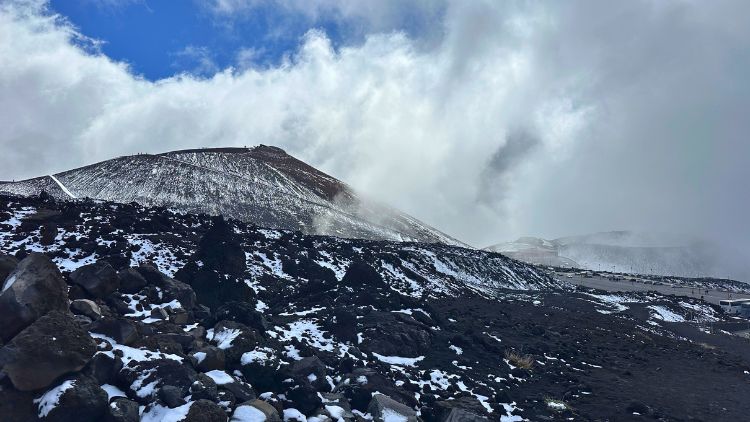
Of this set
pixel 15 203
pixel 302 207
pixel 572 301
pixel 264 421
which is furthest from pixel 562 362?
pixel 302 207

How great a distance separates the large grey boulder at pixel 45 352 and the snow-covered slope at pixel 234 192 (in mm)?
79957

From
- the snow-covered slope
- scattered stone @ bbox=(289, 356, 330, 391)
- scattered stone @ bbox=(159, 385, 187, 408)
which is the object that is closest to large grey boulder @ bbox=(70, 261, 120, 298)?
scattered stone @ bbox=(159, 385, 187, 408)

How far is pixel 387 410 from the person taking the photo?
17578 millimetres

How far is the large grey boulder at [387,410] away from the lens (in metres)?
17.4

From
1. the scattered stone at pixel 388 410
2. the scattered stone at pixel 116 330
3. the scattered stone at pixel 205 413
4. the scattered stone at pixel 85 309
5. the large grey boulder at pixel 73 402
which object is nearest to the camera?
the large grey boulder at pixel 73 402

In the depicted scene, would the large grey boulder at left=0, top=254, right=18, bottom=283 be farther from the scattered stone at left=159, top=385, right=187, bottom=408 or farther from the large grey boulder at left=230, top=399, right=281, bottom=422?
the large grey boulder at left=230, top=399, right=281, bottom=422

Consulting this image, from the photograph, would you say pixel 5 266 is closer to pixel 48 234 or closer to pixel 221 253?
pixel 48 234

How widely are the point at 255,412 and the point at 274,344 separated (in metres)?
6.44

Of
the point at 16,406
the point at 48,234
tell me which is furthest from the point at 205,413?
the point at 48,234

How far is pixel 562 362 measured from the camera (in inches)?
1217

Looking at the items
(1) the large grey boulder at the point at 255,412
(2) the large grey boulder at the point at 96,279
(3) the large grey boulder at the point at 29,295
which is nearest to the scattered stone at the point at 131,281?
(2) the large grey boulder at the point at 96,279

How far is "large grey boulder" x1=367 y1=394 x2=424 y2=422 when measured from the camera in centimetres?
1736

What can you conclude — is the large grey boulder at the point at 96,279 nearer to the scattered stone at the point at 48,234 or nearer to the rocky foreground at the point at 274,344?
the rocky foreground at the point at 274,344

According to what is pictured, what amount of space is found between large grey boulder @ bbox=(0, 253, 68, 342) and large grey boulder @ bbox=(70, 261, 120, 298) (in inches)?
180
